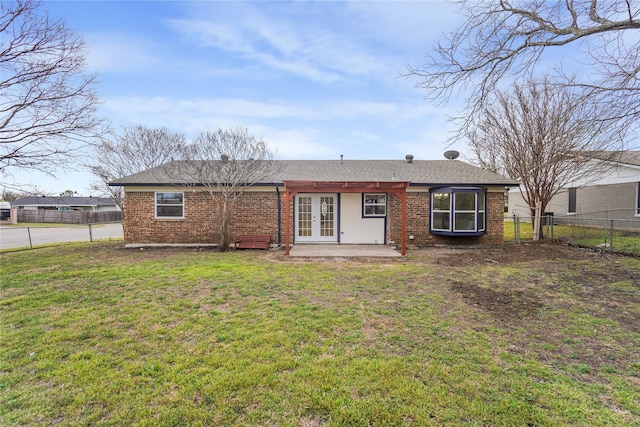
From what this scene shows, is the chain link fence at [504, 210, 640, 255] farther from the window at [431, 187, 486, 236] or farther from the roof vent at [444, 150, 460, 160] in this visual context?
the roof vent at [444, 150, 460, 160]

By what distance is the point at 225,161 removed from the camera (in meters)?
11.0

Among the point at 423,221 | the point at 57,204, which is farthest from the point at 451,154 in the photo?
the point at 57,204

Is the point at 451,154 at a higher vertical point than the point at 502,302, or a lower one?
higher

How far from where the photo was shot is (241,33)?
9.50 m

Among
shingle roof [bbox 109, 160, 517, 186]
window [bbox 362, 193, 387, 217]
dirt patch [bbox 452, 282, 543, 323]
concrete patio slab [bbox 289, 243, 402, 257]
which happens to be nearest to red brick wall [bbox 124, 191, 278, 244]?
shingle roof [bbox 109, 160, 517, 186]

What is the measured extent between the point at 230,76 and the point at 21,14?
6.02 metres

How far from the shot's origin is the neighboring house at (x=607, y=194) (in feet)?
46.9

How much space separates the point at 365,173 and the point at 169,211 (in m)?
8.46

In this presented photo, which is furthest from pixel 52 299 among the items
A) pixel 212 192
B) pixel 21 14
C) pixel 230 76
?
pixel 230 76

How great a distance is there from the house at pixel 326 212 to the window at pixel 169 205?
Answer: 4 centimetres

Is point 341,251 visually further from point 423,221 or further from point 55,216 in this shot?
point 55,216

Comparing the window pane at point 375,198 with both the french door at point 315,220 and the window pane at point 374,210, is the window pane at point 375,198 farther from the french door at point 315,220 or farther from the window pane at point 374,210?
the french door at point 315,220

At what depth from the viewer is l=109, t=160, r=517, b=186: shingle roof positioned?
37.9 feet

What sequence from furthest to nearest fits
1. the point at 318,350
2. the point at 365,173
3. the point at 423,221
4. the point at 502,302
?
the point at 365,173 → the point at 423,221 → the point at 502,302 → the point at 318,350
